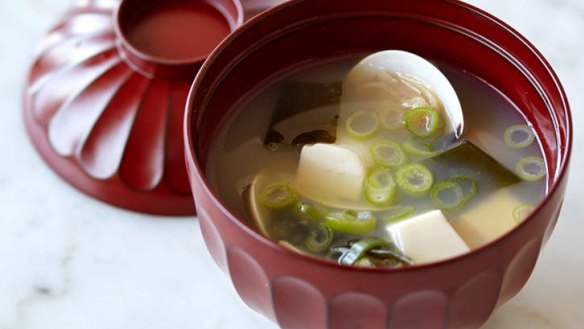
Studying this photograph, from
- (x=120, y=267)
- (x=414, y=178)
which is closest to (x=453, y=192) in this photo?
(x=414, y=178)

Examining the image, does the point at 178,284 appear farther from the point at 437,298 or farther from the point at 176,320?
the point at 437,298

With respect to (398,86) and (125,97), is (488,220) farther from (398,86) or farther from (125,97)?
(125,97)

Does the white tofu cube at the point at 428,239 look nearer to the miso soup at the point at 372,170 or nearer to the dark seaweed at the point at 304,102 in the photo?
the miso soup at the point at 372,170

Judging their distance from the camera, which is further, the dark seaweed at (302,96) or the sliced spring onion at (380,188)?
the dark seaweed at (302,96)

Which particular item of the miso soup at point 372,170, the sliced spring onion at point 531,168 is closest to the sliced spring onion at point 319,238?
the miso soup at point 372,170

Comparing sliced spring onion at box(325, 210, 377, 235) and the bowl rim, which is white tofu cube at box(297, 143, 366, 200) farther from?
the bowl rim

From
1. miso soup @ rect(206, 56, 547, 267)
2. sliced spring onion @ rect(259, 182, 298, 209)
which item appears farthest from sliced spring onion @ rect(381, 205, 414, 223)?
sliced spring onion @ rect(259, 182, 298, 209)
